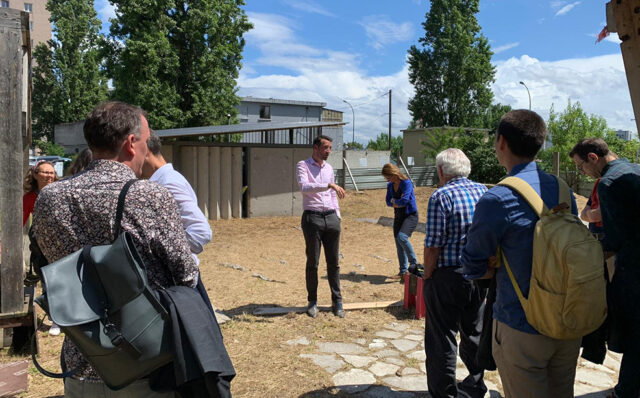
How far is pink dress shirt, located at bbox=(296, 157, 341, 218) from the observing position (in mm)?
5387

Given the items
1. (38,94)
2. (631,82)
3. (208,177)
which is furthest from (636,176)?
(38,94)

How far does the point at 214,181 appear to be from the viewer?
13648mm

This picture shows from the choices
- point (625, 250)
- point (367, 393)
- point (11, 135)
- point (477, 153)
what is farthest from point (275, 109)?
point (625, 250)

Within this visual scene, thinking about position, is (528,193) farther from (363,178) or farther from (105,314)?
(363,178)

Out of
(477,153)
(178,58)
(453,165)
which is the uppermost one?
(178,58)

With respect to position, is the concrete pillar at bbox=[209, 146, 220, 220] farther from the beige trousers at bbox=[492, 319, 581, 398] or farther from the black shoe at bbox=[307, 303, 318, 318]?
the beige trousers at bbox=[492, 319, 581, 398]

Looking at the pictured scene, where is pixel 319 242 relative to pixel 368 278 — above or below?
above

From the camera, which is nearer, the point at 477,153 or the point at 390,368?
the point at 390,368

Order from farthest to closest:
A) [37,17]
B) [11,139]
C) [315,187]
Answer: [37,17]
[315,187]
[11,139]

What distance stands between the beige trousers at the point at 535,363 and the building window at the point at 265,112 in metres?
49.0

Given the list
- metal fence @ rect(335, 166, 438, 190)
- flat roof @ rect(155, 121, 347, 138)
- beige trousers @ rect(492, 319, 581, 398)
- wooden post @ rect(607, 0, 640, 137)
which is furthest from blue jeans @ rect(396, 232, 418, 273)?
metal fence @ rect(335, 166, 438, 190)

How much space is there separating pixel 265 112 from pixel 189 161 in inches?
1492

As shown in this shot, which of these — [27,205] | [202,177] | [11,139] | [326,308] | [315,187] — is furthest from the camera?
[202,177]

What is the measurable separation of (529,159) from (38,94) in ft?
146
